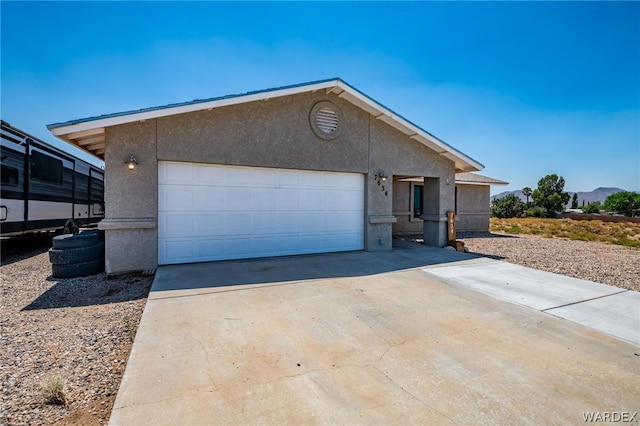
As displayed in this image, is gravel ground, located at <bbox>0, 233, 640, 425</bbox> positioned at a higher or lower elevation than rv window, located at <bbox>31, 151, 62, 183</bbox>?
lower

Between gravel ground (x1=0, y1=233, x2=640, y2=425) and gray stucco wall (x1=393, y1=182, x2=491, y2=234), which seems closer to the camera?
gravel ground (x1=0, y1=233, x2=640, y2=425)

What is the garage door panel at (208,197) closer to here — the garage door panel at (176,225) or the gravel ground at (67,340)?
the garage door panel at (176,225)

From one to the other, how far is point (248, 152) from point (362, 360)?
630 centimetres

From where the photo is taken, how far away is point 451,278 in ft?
22.1

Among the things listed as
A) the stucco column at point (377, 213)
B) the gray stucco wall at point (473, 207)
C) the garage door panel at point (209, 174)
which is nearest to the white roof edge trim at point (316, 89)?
the garage door panel at point (209, 174)

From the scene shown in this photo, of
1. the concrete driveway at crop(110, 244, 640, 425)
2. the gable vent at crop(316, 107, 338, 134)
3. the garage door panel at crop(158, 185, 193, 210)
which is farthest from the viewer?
the gable vent at crop(316, 107, 338, 134)

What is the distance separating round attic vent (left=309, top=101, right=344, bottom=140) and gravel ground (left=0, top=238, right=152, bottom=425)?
19.9 ft

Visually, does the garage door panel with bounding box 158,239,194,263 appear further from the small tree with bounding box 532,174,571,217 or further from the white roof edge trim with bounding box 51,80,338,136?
the small tree with bounding box 532,174,571,217

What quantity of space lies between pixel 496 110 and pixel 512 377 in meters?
17.8

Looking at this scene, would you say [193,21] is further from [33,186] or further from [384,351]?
[384,351]

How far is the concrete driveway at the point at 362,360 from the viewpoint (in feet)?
7.84

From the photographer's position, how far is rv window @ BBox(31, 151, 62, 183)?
925cm

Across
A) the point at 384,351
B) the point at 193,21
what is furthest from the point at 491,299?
the point at 193,21

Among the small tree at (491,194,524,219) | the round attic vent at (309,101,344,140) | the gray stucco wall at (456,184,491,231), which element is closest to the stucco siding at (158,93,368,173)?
the round attic vent at (309,101,344,140)
